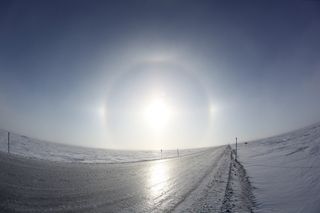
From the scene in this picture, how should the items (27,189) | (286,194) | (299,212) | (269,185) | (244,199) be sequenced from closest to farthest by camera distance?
1. (299,212)
2. (27,189)
3. (244,199)
4. (286,194)
5. (269,185)

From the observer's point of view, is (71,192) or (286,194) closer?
(71,192)

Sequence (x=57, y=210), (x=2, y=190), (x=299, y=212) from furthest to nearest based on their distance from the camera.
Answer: (x=2, y=190) < (x=299, y=212) < (x=57, y=210)

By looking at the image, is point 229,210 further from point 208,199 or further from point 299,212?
point 299,212

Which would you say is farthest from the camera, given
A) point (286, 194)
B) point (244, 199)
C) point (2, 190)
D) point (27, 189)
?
point (286, 194)

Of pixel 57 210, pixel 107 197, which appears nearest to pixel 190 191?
pixel 107 197

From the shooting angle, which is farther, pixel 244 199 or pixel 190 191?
pixel 190 191

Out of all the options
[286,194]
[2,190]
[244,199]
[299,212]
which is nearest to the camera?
[299,212]

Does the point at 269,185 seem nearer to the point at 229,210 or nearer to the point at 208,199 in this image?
the point at 208,199

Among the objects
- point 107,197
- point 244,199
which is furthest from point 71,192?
point 244,199

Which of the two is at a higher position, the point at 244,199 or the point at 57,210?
the point at 57,210
